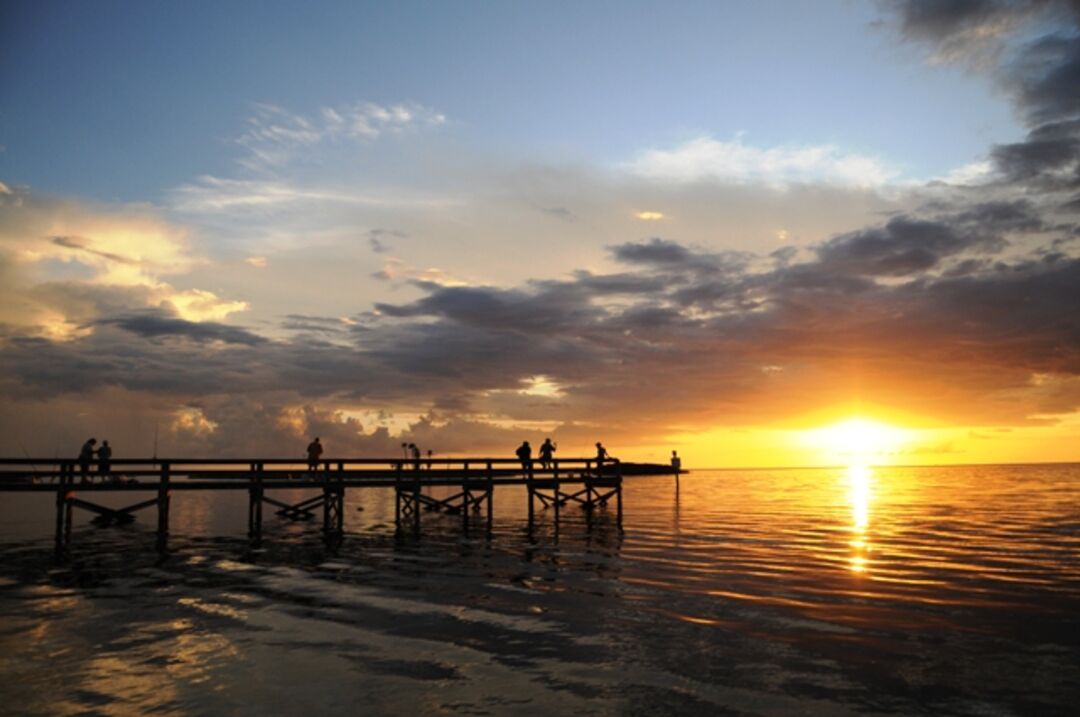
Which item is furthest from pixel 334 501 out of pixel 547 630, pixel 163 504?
pixel 547 630

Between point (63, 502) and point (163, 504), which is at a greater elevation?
point (63, 502)

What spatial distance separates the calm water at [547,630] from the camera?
10281mm

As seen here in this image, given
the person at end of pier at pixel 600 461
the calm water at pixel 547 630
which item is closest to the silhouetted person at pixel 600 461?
the person at end of pier at pixel 600 461


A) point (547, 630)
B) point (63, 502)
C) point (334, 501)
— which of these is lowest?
point (334, 501)

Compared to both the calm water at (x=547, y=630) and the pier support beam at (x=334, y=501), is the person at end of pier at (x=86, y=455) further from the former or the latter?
the pier support beam at (x=334, y=501)

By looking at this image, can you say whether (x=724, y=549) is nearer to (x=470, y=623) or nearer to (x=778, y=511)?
(x=470, y=623)

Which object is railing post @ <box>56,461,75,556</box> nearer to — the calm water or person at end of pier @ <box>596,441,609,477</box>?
the calm water

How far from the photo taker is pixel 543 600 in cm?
1714

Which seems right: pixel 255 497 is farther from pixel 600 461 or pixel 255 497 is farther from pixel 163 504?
pixel 600 461

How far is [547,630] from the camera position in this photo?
14109 millimetres

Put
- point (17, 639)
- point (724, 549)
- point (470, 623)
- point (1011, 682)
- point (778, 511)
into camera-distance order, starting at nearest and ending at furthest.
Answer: point (1011, 682)
point (17, 639)
point (470, 623)
point (724, 549)
point (778, 511)

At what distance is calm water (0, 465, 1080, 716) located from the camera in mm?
10281

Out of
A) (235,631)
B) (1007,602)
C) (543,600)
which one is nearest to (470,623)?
(543,600)

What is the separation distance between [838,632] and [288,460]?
29.2m
